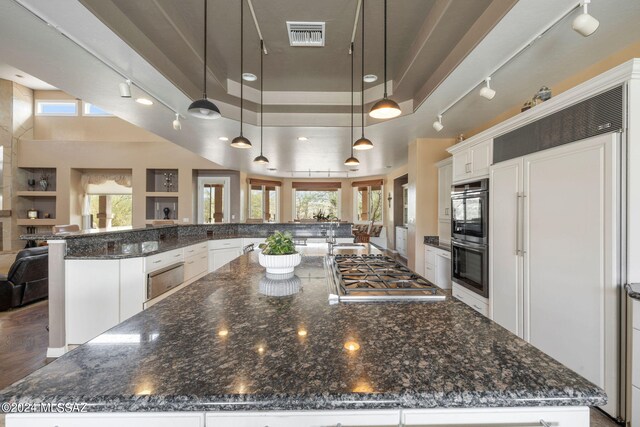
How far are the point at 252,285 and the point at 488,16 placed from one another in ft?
7.73

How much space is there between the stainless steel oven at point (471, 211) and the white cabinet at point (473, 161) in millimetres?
95

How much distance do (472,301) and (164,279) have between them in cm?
333

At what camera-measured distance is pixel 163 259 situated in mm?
2998

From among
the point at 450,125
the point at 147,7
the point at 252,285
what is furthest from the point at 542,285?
the point at 147,7

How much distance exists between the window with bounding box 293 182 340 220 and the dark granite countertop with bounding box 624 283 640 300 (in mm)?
8783

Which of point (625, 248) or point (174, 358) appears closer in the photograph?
point (174, 358)

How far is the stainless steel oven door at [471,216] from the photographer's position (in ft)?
9.27

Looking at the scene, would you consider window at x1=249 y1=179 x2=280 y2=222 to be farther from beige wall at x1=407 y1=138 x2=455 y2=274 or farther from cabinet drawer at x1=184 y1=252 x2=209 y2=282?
beige wall at x1=407 y1=138 x2=455 y2=274

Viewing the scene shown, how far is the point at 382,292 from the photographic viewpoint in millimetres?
1263

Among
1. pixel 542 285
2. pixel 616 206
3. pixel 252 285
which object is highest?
pixel 616 206

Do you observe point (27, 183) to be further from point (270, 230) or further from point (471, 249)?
point (471, 249)

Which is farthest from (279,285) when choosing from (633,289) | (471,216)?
(471,216)

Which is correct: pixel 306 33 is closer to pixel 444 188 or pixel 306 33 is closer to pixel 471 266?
pixel 444 188

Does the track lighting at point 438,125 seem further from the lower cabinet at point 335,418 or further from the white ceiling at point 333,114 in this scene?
the lower cabinet at point 335,418
